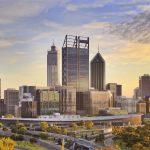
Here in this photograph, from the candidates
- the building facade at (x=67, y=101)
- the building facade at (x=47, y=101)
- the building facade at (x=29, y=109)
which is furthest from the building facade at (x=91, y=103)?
the building facade at (x=29, y=109)

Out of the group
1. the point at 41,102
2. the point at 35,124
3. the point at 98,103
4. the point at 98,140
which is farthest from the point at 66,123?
the point at 98,140

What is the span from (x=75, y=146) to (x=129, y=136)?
10633 millimetres

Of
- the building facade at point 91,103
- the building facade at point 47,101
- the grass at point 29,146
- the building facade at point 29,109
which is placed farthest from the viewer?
the building facade at point 91,103

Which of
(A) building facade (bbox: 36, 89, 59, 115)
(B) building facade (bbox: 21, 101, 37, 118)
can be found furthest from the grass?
(A) building facade (bbox: 36, 89, 59, 115)

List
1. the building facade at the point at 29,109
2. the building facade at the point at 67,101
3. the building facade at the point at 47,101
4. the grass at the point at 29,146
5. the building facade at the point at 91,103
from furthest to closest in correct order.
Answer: the building facade at the point at 91,103 → the building facade at the point at 67,101 → the building facade at the point at 47,101 → the building facade at the point at 29,109 → the grass at the point at 29,146

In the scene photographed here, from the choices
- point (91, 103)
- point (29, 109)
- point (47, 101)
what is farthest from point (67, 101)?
point (29, 109)

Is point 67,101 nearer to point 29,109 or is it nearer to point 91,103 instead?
point 91,103

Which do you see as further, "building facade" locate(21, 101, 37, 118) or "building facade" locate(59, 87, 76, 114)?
"building facade" locate(59, 87, 76, 114)

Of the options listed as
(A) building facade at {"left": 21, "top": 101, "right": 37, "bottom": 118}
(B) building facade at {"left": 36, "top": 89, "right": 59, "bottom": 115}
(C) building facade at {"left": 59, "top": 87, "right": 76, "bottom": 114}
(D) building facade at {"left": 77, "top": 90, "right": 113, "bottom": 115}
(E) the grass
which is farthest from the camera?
(D) building facade at {"left": 77, "top": 90, "right": 113, "bottom": 115}

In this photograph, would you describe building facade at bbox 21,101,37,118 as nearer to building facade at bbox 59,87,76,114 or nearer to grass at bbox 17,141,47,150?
building facade at bbox 59,87,76,114

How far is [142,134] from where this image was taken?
82.9 metres

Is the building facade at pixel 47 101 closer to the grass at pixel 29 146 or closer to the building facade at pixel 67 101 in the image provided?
the building facade at pixel 67 101

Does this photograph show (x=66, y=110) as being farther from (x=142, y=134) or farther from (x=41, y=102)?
(x=142, y=134)

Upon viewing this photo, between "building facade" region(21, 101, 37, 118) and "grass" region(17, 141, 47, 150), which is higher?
"building facade" region(21, 101, 37, 118)
